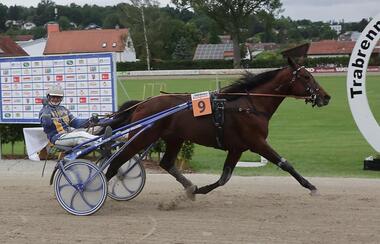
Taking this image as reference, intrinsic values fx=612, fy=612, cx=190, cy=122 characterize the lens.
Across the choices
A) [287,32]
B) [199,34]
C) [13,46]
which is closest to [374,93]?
[13,46]

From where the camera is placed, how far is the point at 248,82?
748cm

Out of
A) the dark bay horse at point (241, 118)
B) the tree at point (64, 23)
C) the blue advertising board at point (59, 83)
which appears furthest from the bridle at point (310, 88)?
the tree at point (64, 23)

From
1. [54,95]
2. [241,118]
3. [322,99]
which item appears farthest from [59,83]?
[322,99]

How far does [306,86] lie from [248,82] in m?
0.70

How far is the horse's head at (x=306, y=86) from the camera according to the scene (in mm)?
7277

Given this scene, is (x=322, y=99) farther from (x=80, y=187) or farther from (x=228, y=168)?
(x=80, y=187)

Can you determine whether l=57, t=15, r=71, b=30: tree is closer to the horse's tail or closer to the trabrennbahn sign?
the trabrennbahn sign

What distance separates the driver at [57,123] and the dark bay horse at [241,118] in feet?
1.76

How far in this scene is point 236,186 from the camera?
8.95 m

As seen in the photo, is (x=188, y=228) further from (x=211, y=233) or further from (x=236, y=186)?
(x=236, y=186)

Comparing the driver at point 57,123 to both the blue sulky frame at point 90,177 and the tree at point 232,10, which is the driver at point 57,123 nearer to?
the blue sulky frame at point 90,177

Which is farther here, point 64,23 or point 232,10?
point 64,23

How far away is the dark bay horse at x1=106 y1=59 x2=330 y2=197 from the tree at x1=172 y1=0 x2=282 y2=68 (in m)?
57.4

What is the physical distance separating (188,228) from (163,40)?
235 ft
